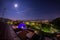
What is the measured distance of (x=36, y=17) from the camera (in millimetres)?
1668

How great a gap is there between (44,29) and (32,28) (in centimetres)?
16

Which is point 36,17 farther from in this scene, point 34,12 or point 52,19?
point 52,19

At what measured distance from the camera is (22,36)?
1.65 meters

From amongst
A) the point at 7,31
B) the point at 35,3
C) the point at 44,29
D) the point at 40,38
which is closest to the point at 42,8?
the point at 35,3

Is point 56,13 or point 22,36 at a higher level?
point 56,13

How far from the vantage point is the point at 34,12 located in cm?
169

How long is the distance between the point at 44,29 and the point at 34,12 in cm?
28

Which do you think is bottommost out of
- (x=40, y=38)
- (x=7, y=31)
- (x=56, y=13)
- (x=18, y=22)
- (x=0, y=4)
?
(x=40, y=38)

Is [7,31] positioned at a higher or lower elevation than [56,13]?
lower

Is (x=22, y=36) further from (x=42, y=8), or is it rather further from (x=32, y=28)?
(x=42, y=8)

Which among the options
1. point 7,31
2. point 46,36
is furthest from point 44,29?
point 7,31

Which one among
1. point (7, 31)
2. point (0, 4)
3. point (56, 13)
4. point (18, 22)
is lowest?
point (7, 31)

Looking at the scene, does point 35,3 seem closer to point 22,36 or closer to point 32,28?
point 32,28

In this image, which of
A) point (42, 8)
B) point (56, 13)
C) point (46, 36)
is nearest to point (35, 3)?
point (42, 8)
